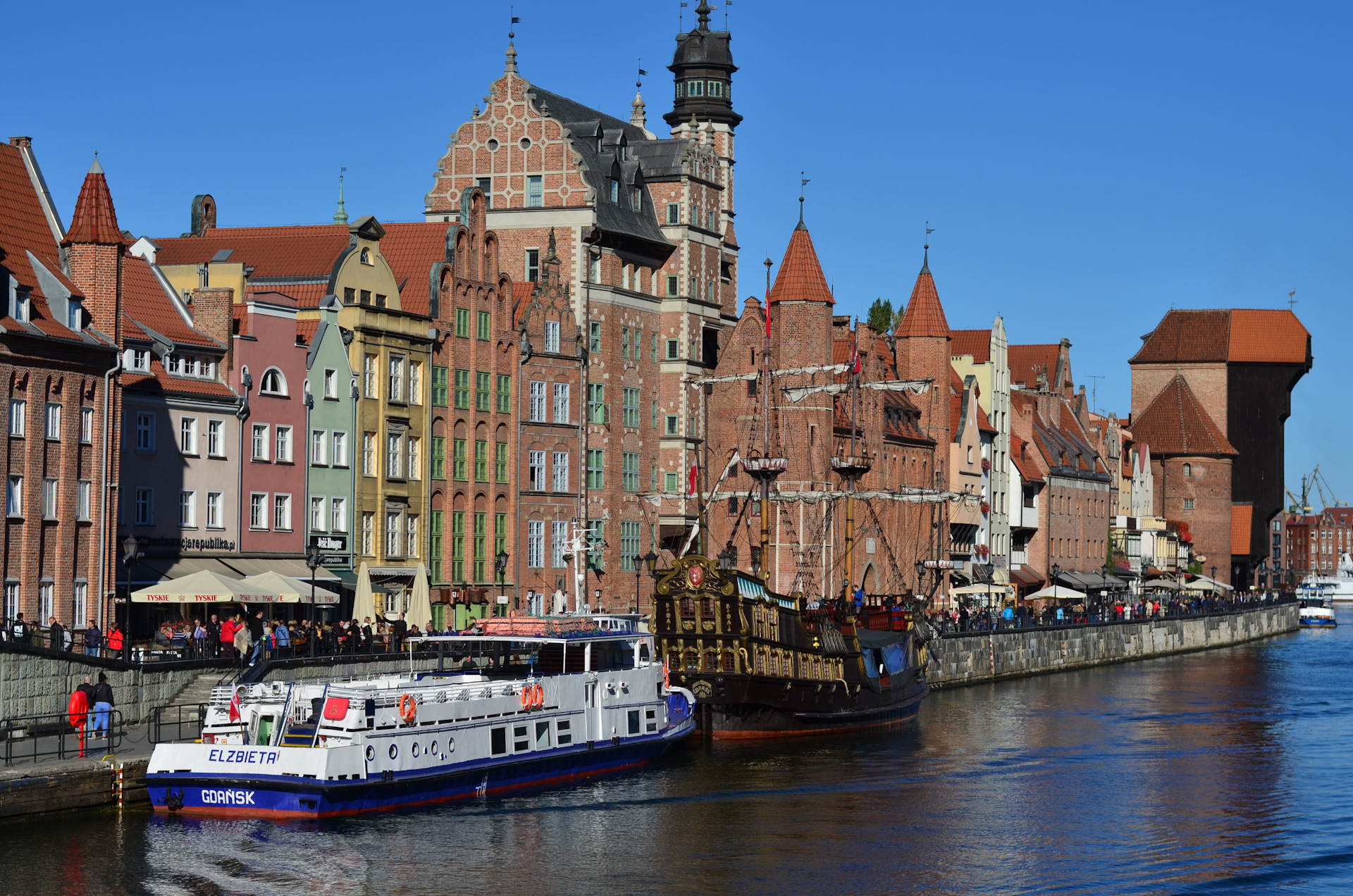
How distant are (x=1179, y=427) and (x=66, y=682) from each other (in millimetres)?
143630

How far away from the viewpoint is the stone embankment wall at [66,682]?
4975 cm

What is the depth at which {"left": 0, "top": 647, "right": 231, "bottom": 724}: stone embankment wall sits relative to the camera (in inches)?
1959

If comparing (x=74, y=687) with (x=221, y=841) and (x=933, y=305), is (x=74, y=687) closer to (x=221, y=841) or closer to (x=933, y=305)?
(x=221, y=841)

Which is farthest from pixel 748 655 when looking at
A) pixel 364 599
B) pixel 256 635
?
pixel 256 635

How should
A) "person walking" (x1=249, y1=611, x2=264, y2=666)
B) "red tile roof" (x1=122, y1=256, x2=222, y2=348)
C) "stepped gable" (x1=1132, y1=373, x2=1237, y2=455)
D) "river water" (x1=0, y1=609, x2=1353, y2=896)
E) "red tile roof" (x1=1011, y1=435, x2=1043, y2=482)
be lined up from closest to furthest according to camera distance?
1. "river water" (x1=0, y1=609, x2=1353, y2=896)
2. "person walking" (x1=249, y1=611, x2=264, y2=666)
3. "red tile roof" (x1=122, y1=256, x2=222, y2=348)
4. "red tile roof" (x1=1011, y1=435, x2=1043, y2=482)
5. "stepped gable" (x1=1132, y1=373, x2=1237, y2=455)

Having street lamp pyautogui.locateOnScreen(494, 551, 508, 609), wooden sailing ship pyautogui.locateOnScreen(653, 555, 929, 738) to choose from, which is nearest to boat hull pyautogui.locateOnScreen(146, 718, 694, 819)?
wooden sailing ship pyautogui.locateOnScreen(653, 555, 929, 738)

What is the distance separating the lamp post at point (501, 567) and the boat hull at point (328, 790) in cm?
2643

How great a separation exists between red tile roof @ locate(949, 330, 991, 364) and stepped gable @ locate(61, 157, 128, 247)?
79.0 meters

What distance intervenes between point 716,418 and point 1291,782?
47.1 m

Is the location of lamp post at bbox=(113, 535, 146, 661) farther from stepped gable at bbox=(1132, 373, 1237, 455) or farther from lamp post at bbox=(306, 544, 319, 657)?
stepped gable at bbox=(1132, 373, 1237, 455)

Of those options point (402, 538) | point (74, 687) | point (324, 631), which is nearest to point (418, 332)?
point (402, 538)

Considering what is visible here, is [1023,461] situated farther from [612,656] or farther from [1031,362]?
[612,656]

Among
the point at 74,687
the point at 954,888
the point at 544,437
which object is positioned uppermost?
the point at 544,437

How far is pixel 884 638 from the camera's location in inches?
3034
